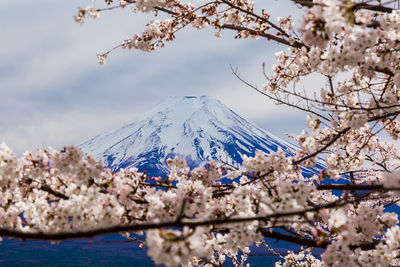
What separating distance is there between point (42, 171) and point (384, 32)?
453 centimetres

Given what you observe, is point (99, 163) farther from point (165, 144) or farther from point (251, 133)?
point (165, 144)

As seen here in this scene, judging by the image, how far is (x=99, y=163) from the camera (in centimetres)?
386

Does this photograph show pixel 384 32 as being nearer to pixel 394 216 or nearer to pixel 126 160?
pixel 394 216

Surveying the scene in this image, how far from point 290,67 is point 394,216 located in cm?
503

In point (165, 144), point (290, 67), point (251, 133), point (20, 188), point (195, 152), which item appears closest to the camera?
point (20, 188)

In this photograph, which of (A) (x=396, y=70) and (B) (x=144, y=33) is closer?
(A) (x=396, y=70)

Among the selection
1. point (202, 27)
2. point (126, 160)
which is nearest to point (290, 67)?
point (202, 27)

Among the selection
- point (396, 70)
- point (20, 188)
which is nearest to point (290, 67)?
point (396, 70)

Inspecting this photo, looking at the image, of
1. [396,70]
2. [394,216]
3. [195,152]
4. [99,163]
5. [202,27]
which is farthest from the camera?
[195,152]

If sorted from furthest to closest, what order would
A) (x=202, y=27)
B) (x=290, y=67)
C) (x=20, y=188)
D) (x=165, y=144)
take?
1. (x=165, y=144)
2. (x=290, y=67)
3. (x=202, y=27)
4. (x=20, y=188)

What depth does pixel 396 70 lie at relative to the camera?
209 inches

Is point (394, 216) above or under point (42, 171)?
under

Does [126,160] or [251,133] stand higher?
[251,133]

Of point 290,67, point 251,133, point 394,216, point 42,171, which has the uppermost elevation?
point 251,133
